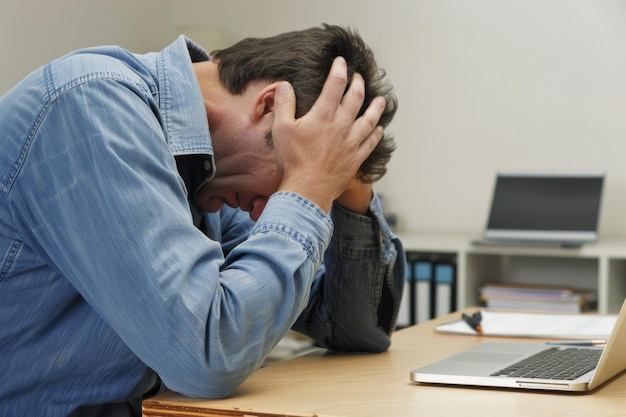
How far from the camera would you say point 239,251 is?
1.01 meters

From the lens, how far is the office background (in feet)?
10.8

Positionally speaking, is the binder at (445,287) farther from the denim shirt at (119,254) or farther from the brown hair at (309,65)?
the denim shirt at (119,254)

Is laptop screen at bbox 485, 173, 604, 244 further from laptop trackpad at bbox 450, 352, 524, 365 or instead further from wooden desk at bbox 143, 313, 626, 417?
wooden desk at bbox 143, 313, 626, 417

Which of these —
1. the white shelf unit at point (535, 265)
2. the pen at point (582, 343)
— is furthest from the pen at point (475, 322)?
the white shelf unit at point (535, 265)

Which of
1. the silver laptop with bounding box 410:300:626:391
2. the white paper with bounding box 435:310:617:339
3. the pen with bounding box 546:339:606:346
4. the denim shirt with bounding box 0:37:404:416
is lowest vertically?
the white paper with bounding box 435:310:617:339

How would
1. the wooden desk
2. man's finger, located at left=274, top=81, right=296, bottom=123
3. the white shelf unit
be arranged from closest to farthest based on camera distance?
the wooden desk → man's finger, located at left=274, top=81, right=296, bottom=123 → the white shelf unit

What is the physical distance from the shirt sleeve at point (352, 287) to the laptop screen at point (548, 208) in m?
1.75

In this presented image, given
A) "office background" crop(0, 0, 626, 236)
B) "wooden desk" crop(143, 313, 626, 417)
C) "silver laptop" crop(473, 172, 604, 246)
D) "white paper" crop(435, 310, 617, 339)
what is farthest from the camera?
"office background" crop(0, 0, 626, 236)

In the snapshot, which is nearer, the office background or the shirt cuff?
the shirt cuff

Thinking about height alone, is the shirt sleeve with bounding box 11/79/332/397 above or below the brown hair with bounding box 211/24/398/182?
below

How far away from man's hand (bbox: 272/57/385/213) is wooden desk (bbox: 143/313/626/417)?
226 millimetres

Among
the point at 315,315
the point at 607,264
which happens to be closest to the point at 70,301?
the point at 315,315

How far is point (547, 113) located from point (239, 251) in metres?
2.61

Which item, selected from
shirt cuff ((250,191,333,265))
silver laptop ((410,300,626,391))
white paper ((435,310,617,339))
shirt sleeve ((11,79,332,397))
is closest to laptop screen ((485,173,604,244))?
white paper ((435,310,617,339))
